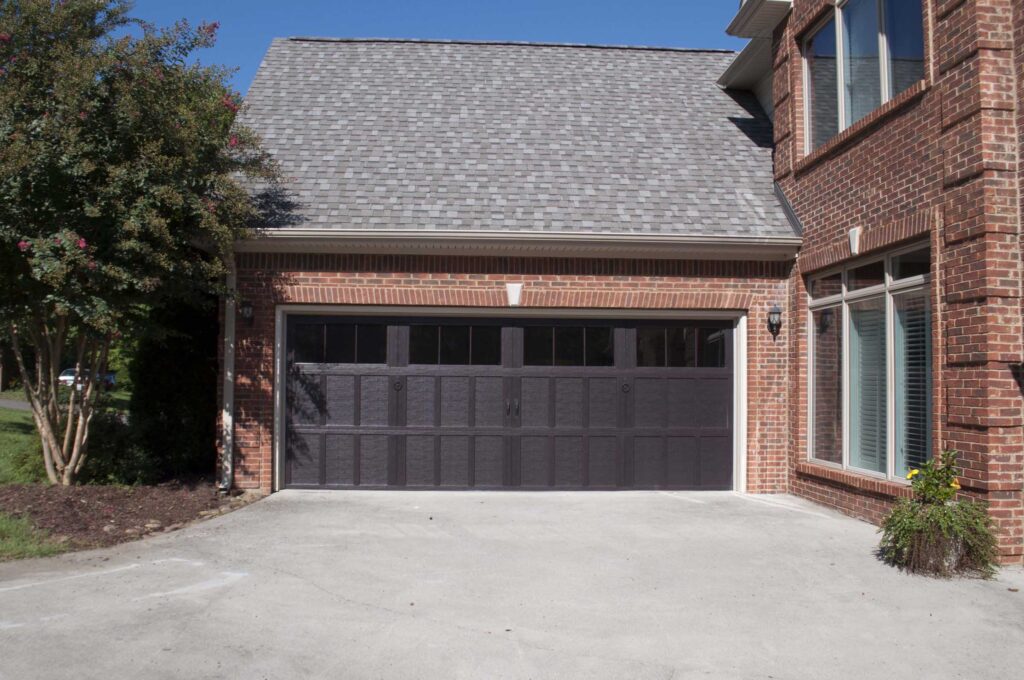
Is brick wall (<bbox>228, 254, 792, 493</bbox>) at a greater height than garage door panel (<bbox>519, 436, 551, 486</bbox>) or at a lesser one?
greater

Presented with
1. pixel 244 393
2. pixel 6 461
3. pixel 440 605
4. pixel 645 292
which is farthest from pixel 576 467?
pixel 6 461

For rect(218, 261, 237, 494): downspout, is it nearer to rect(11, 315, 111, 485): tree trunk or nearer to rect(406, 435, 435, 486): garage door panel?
rect(11, 315, 111, 485): tree trunk

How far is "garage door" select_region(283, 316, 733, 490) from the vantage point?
992 centimetres

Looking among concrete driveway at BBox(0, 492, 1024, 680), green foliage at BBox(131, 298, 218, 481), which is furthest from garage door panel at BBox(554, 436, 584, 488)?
green foliage at BBox(131, 298, 218, 481)

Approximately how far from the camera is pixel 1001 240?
6.57 meters

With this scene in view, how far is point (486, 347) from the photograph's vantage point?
396 inches

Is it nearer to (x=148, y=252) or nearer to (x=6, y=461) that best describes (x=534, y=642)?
(x=148, y=252)

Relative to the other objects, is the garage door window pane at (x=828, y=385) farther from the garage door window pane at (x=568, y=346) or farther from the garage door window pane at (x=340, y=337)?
the garage door window pane at (x=340, y=337)

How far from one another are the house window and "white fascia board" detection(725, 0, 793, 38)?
135 inches

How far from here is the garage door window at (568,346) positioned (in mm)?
10078

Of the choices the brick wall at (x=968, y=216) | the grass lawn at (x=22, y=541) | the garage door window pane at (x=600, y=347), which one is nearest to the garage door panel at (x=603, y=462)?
the garage door window pane at (x=600, y=347)

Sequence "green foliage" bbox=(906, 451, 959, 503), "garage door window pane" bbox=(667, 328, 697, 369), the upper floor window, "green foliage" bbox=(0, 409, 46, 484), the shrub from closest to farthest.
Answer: the shrub
"green foliage" bbox=(906, 451, 959, 503)
the upper floor window
"green foliage" bbox=(0, 409, 46, 484)
"garage door window pane" bbox=(667, 328, 697, 369)

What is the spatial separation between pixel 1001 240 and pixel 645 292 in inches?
161

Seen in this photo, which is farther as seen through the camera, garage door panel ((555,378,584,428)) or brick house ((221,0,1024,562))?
garage door panel ((555,378,584,428))
